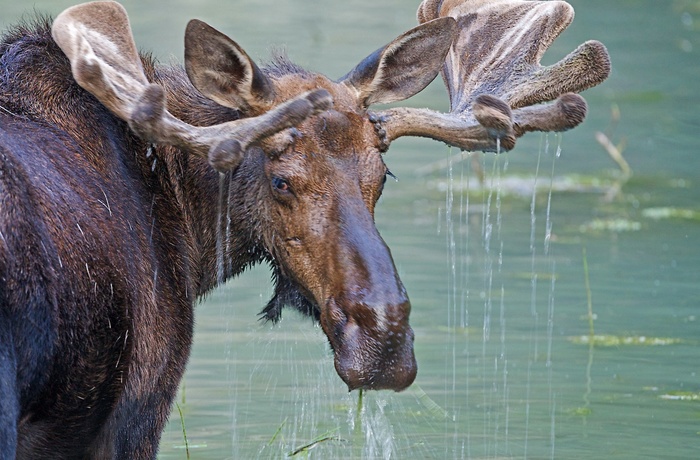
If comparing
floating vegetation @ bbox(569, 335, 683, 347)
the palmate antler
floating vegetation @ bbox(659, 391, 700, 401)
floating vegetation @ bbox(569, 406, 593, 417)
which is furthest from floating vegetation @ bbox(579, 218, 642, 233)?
the palmate antler

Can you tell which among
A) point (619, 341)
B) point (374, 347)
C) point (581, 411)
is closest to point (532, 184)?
point (619, 341)

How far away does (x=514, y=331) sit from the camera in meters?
9.09

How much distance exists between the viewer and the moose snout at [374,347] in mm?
4812

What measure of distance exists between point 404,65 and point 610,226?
19.6 ft

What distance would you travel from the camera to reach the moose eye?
205 inches

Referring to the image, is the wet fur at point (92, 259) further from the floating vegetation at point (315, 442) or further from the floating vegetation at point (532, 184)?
the floating vegetation at point (532, 184)

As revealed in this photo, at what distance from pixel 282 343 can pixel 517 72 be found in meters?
3.29

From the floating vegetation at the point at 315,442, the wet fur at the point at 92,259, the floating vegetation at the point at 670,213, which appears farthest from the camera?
the floating vegetation at the point at 670,213

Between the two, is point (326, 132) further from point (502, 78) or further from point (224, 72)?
point (502, 78)

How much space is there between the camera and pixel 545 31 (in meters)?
6.43

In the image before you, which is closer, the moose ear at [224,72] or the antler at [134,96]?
the antler at [134,96]

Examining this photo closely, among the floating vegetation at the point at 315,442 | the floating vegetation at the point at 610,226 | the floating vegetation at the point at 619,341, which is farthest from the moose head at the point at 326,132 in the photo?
the floating vegetation at the point at 610,226

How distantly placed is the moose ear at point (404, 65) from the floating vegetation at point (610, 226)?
18.9 feet

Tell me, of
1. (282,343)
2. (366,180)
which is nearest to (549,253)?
(282,343)
